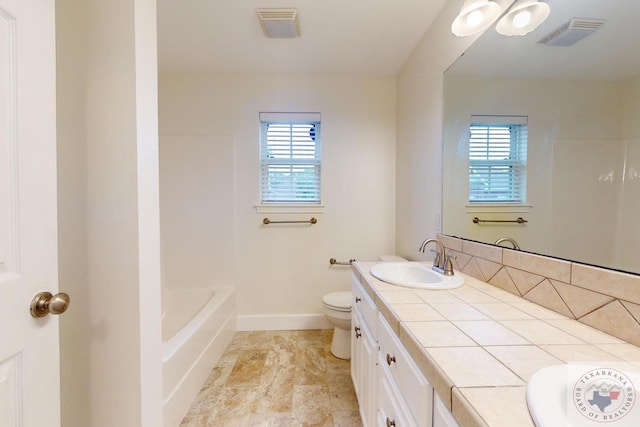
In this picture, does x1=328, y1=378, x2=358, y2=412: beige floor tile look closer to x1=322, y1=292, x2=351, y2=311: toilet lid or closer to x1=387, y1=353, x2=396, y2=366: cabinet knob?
x1=322, y1=292, x2=351, y2=311: toilet lid

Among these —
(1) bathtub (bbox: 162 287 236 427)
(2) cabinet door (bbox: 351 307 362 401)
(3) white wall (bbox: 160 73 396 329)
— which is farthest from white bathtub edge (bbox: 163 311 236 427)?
(2) cabinet door (bbox: 351 307 362 401)

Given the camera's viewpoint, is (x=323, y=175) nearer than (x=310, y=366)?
No

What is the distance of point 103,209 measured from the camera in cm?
90

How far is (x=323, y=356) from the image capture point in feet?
6.48

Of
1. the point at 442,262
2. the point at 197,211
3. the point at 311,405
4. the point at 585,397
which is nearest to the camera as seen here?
the point at 585,397

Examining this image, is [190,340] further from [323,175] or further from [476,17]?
[476,17]

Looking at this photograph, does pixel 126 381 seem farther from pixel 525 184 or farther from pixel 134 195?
pixel 525 184

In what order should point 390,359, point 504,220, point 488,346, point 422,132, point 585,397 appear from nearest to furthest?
point 585,397, point 488,346, point 390,359, point 504,220, point 422,132

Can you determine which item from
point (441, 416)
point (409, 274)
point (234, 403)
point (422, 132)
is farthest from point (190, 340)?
point (422, 132)

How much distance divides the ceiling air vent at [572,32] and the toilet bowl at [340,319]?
1708 millimetres

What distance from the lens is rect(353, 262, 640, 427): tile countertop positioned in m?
0.45

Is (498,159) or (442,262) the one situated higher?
(498,159)

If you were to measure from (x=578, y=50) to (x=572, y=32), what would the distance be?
0.25ft

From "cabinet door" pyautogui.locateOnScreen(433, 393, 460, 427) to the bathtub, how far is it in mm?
1282
